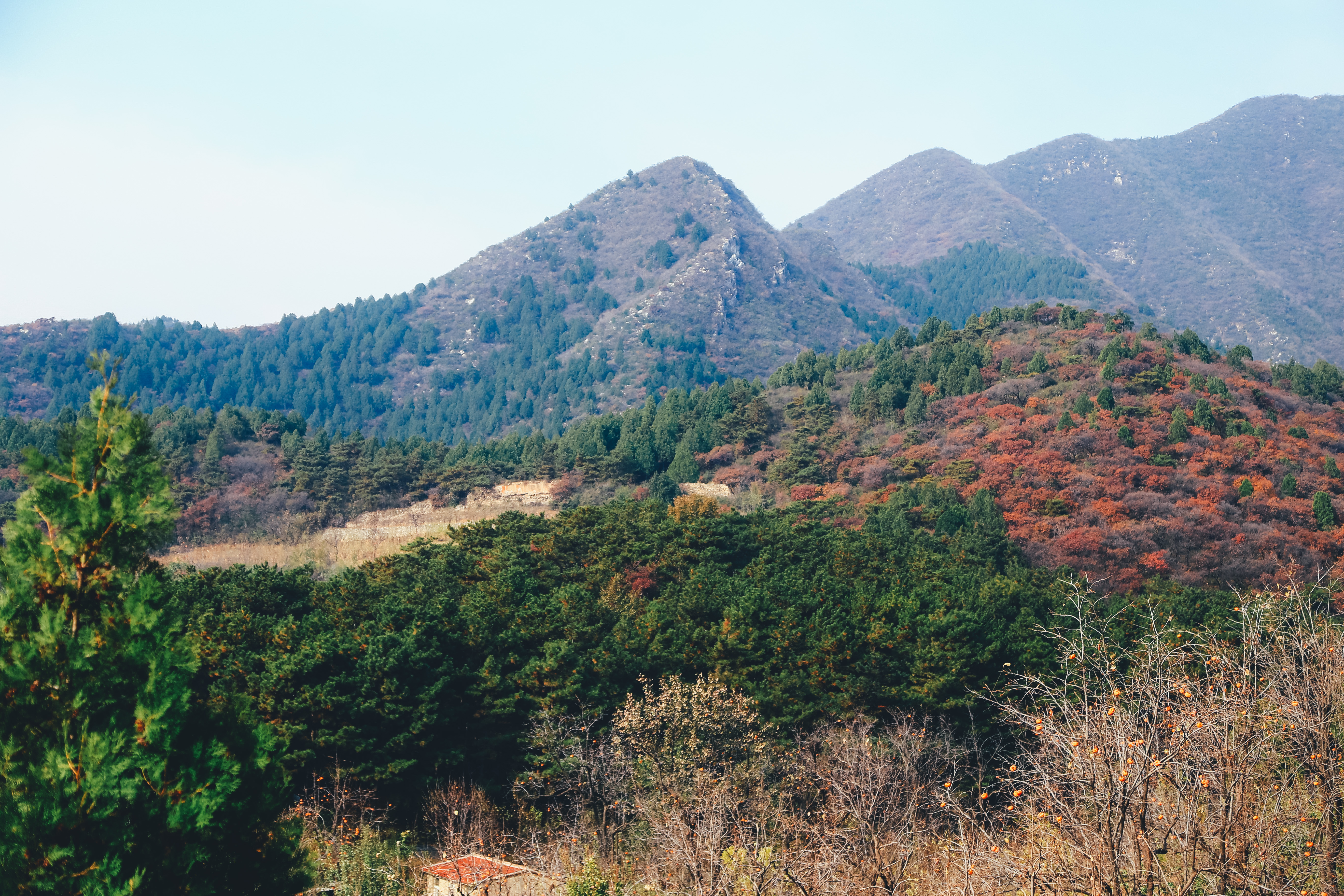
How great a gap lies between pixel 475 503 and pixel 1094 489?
29142 mm

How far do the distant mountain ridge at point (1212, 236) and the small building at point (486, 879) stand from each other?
435 feet

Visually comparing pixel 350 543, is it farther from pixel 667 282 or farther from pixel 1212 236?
pixel 1212 236

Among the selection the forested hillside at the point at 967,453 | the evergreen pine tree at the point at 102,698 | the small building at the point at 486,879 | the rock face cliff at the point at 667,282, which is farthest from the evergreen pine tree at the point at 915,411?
the rock face cliff at the point at 667,282

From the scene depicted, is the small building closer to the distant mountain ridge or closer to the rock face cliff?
the rock face cliff

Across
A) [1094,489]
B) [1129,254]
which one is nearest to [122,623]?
[1094,489]

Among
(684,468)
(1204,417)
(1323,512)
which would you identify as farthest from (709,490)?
(1323,512)

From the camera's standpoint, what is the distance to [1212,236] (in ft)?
557

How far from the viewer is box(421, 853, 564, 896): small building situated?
11969 mm

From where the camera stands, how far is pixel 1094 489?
42031 mm

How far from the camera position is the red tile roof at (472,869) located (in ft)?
45.1

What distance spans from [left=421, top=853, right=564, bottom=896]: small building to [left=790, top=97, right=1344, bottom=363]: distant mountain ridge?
133m

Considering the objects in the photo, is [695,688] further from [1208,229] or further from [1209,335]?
[1208,229]

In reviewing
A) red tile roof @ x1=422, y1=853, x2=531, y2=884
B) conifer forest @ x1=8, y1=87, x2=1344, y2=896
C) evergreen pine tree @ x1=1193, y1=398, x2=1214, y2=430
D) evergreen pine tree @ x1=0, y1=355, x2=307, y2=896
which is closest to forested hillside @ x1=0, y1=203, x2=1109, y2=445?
conifer forest @ x1=8, y1=87, x2=1344, y2=896

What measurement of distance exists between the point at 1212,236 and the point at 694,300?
340ft
